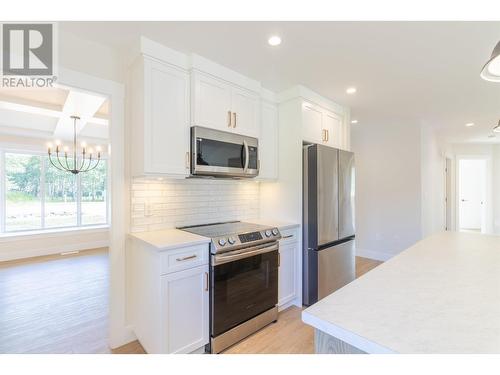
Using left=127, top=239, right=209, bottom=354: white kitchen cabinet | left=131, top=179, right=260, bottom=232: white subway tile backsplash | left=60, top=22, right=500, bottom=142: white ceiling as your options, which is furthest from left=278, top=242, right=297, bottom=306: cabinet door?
left=60, top=22, right=500, bottom=142: white ceiling

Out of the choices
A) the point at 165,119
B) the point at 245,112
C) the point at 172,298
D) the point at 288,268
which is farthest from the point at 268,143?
the point at 172,298

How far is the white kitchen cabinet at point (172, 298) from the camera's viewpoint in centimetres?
175

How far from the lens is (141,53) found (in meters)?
1.92

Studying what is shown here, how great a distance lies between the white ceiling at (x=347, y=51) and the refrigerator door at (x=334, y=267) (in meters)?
1.84

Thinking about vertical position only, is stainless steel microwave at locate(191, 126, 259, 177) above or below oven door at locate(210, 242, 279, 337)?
above

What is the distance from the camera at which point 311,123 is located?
296 cm

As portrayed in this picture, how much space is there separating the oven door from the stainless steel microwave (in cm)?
73

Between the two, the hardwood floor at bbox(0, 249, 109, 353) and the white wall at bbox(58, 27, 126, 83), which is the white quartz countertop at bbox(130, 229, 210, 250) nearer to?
the hardwood floor at bbox(0, 249, 109, 353)

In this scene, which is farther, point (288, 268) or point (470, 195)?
point (470, 195)

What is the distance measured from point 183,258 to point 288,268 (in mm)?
1297

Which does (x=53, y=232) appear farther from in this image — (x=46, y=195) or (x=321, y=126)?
(x=321, y=126)

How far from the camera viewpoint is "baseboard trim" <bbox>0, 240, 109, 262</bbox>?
4.62 metres
